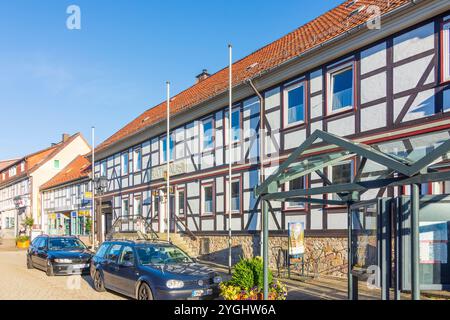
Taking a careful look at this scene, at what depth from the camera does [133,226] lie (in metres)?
25.9

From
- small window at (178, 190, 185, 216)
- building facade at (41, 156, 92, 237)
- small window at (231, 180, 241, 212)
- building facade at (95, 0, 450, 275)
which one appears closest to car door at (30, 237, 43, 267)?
building facade at (95, 0, 450, 275)

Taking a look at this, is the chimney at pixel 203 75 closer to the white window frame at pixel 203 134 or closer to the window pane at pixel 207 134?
the white window frame at pixel 203 134

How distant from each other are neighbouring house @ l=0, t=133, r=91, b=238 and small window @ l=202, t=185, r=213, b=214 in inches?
1191

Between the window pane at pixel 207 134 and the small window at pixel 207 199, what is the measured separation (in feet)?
6.09

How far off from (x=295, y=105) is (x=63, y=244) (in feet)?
33.1

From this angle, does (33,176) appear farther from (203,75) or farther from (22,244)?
(203,75)

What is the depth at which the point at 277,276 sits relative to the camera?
13.7 m

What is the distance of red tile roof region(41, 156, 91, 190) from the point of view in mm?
37713

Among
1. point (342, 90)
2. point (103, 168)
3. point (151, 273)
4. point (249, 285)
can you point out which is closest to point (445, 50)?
point (342, 90)

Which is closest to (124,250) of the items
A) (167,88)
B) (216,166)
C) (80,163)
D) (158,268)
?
(158,268)

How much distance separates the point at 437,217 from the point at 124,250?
23.2 feet

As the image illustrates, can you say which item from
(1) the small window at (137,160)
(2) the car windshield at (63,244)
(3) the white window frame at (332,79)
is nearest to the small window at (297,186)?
(3) the white window frame at (332,79)

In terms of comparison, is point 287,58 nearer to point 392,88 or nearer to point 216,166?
point 392,88

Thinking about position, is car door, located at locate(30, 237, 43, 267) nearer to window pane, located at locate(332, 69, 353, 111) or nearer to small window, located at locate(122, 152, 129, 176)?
small window, located at locate(122, 152, 129, 176)
